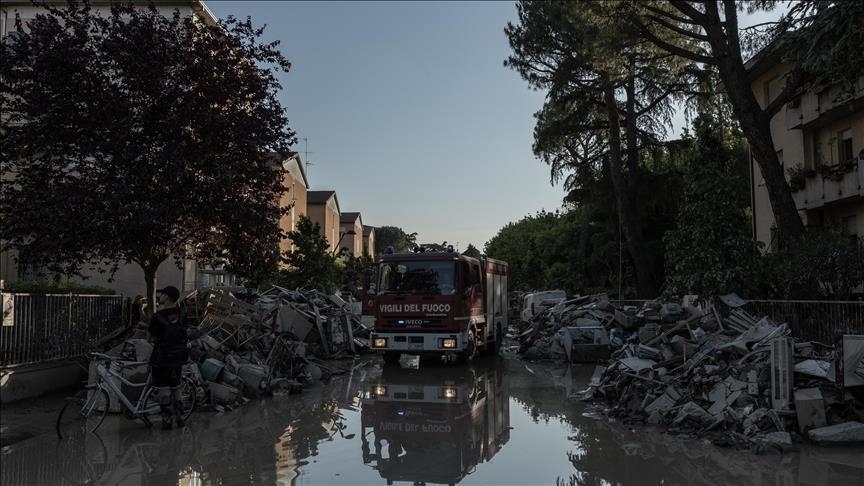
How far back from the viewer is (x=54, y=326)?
38.6 feet

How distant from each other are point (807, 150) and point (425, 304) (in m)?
20.2

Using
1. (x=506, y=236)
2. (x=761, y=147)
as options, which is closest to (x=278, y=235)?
(x=761, y=147)

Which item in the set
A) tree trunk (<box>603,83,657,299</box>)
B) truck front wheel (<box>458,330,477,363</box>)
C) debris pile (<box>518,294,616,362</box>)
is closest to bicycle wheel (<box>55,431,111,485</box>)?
truck front wheel (<box>458,330,477,363</box>)

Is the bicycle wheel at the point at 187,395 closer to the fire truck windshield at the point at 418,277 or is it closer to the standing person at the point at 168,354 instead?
the standing person at the point at 168,354

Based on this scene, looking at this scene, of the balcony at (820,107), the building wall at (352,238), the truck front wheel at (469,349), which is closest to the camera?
the truck front wheel at (469,349)

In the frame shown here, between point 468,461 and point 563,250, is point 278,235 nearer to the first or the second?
point 468,461

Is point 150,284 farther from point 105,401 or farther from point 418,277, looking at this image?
point 418,277

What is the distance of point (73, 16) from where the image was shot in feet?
40.3

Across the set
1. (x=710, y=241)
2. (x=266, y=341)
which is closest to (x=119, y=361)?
(x=266, y=341)

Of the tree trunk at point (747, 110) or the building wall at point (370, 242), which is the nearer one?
the tree trunk at point (747, 110)

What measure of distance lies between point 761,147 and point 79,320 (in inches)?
739

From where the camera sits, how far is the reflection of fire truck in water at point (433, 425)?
23.7 feet

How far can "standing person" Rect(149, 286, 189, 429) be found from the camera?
28.8 ft

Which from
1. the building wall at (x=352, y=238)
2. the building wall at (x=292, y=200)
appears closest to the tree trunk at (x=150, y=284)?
the building wall at (x=292, y=200)
